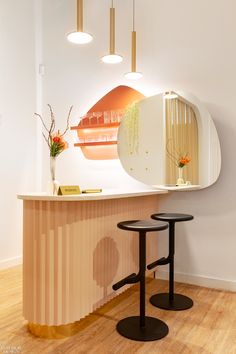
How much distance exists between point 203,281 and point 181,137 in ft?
4.92

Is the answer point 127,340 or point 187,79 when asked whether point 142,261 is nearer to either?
point 127,340

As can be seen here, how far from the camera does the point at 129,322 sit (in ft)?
7.97

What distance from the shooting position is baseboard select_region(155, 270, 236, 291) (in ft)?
10.4

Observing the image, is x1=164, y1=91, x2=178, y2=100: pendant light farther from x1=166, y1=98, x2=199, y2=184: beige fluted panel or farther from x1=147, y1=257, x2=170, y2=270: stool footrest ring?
x1=147, y1=257, x2=170, y2=270: stool footrest ring

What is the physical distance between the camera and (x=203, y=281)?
3299 mm

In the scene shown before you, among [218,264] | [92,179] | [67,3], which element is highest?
[67,3]

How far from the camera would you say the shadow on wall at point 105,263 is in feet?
7.98

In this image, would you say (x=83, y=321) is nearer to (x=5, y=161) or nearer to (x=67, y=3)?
(x=5, y=161)

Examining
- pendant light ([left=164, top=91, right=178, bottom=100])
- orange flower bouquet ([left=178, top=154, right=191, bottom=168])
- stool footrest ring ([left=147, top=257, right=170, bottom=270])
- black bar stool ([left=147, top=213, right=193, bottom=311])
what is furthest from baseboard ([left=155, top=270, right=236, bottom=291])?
pendant light ([left=164, top=91, right=178, bottom=100])

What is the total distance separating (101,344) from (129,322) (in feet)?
1.19

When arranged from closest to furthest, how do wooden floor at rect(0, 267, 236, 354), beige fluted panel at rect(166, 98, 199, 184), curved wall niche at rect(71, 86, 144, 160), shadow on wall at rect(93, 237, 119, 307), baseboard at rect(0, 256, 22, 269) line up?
wooden floor at rect(0, 267, 236, 354), shadow on wall at rect(93, 237, 119, 307), beige fluted panel at rect(166, 98, 199, 184), curved wall niche at rect(71, 86, 144, 160), baseboard at rect(0, 256, 22, 269)

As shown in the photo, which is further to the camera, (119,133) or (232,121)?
(119,133)

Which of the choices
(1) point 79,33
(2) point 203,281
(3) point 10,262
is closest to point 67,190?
(1) point 79,33

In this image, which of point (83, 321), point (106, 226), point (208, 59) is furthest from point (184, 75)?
point (83, 321)
